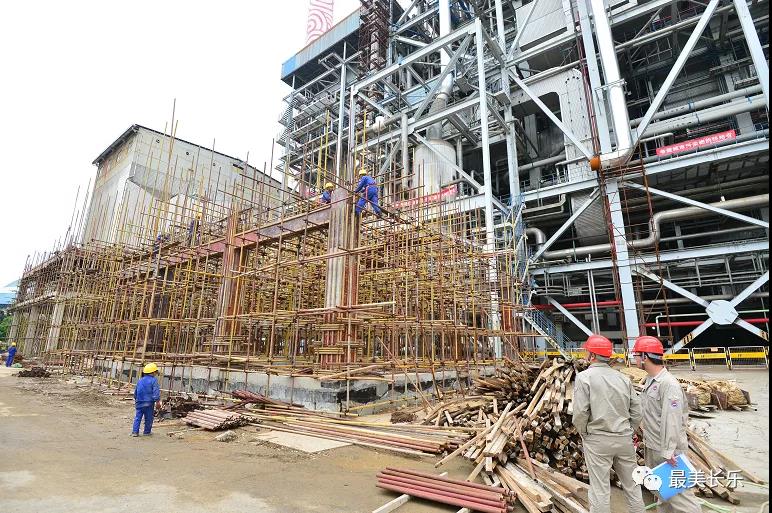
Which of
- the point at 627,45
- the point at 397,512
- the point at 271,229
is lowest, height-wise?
the point at 397,512

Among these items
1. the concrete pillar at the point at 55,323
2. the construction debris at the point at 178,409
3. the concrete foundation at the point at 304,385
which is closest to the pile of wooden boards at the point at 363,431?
the concrete foundation at the point at 304,385

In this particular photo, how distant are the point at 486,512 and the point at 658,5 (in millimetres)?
24622

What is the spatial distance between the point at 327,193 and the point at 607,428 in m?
8.95

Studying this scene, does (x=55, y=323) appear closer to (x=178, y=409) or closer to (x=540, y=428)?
(x=178, y=409)


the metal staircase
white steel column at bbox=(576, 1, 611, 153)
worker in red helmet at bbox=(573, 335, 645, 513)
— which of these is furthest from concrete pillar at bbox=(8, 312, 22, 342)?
white steel column at bbox=(576, 1, 611, 153)

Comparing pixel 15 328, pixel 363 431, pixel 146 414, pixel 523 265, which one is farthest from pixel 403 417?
pixel 15 328

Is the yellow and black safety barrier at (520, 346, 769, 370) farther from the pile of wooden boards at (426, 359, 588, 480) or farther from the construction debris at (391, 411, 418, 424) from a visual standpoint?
the pile of wooden boards at (426, 359, 588, 480)

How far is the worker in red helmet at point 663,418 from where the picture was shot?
314 cm

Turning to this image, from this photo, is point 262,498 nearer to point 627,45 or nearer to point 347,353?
point 347,353

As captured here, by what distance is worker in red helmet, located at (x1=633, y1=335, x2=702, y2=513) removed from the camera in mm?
3143

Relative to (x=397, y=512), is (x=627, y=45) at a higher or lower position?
higher

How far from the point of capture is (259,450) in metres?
5.86

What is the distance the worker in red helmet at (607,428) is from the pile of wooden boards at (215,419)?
5.99m

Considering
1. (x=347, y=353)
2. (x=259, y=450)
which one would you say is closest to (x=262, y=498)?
(x=259, y=450)
